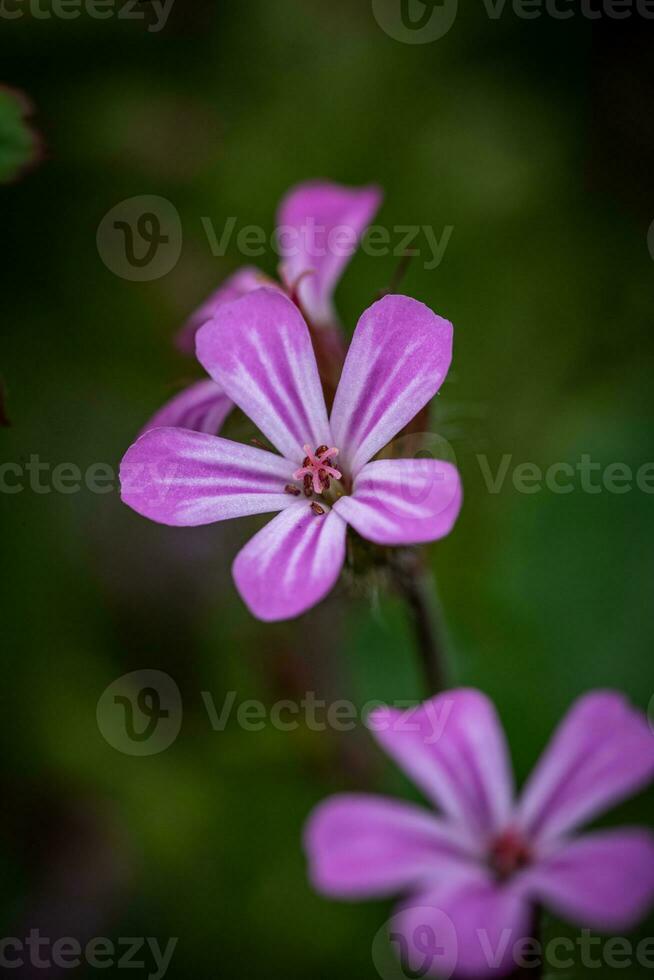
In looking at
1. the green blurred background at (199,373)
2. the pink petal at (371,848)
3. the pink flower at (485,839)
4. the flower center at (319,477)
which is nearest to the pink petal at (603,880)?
Answer: the pink flower at (485,839)

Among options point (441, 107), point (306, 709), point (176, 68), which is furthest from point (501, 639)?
point (176, 68)

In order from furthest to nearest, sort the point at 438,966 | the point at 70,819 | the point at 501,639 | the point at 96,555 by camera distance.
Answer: the point at 96,555 → the point at 70,819 → the point at 501,639 → the point at 438,966

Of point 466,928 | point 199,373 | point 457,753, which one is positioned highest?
point 199,373

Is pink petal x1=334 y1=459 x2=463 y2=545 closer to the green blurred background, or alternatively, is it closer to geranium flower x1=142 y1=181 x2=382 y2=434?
geranium flower x1=142 y1=181 x2=382 y2=434

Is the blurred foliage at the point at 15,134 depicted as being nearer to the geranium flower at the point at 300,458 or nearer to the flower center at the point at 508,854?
the geranium flower at the point at 300,458

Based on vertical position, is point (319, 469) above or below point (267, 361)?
below

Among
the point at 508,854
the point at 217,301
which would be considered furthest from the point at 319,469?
the point at 508,854

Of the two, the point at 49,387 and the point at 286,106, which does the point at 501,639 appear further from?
the point at 286,106

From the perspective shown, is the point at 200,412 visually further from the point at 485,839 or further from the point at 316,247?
the point at 485,839
